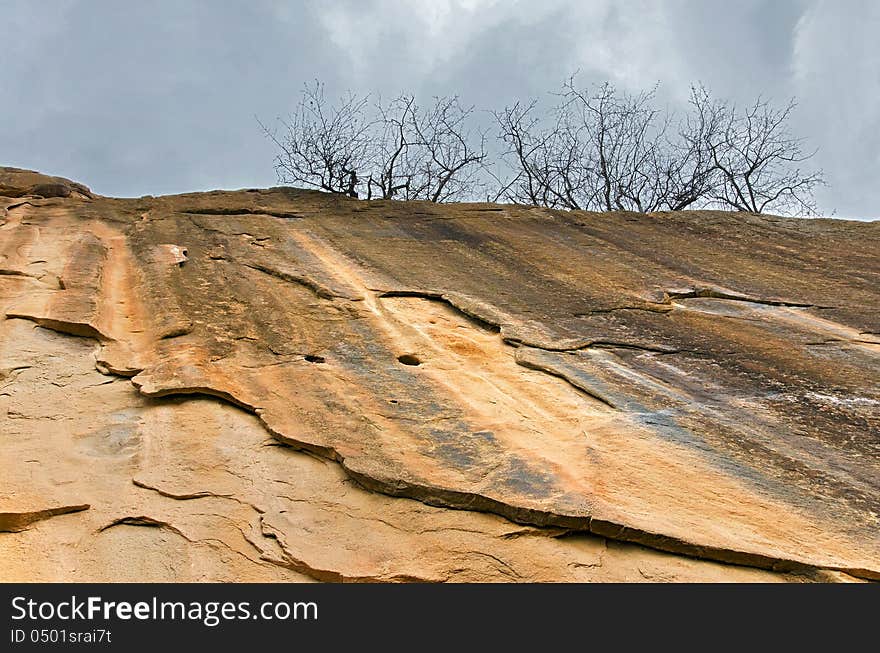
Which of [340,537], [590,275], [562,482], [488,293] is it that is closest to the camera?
[340,537]

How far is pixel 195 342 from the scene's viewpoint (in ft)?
12.3

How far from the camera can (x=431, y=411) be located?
3.14 meters

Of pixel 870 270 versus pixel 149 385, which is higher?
pixel 870 270

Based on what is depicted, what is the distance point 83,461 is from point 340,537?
102 centimetres

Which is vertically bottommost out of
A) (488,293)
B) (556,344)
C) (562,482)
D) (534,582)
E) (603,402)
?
(534,582)

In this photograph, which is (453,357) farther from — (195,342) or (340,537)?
(340,537)

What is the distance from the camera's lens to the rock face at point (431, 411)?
233cm

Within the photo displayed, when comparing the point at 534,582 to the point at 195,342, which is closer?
the point at 534,582

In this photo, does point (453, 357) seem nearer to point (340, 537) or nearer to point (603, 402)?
point (603, 402)

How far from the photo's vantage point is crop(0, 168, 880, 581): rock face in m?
2.33

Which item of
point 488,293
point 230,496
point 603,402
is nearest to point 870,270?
point 488,293

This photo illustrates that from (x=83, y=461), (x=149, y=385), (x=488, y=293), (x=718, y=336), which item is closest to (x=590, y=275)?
(x=488, y=293)

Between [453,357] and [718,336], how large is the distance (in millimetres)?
1376

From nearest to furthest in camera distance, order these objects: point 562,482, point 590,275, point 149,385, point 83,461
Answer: point 562,482
point 83,461
point 149,385
point 590,275
